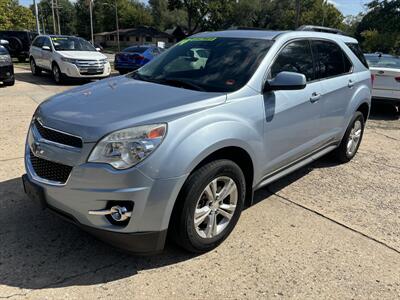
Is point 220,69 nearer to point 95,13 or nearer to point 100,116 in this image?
point 100,116

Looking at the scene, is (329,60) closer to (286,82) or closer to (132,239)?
(286,82)

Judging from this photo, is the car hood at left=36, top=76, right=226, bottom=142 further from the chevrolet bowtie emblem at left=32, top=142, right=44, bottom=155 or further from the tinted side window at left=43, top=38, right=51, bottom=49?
the tinted side window at left=43, top=38, right=51, bottom=49

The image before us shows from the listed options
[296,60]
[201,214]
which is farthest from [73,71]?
[201,214]

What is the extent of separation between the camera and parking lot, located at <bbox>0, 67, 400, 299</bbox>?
2.84m

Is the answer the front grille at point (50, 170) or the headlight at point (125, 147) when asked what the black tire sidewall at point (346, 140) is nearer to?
the headlight at point (125, 147)

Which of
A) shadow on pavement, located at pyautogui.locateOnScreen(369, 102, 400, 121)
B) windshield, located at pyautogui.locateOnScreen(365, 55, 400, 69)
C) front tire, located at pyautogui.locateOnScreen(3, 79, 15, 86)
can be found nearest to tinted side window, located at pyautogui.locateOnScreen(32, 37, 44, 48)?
front tire, located at pyautogui.locateOnScreen(3, 79, 15, 86)

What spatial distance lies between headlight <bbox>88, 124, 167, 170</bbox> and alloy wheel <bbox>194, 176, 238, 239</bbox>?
0.62m

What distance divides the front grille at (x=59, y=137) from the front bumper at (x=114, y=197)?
53 millimetres

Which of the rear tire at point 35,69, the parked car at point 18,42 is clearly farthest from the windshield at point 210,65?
the parked car at point 18,42

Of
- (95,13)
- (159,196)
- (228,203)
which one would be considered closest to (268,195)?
(228,203)

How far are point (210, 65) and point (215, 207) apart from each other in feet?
4.67

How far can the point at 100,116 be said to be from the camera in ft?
9.42

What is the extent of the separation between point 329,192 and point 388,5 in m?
18.4

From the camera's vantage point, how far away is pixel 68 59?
12.9 meters
